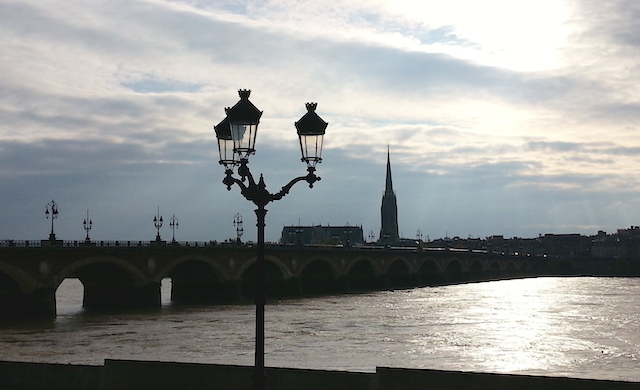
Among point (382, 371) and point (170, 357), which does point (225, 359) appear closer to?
point (170, 357)

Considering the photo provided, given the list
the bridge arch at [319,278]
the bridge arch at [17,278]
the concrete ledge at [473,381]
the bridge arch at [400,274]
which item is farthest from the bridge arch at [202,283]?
the concrete ledge at [473,381]

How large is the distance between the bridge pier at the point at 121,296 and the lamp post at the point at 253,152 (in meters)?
57.9

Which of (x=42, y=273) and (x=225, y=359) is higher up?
(x=42, y=273)

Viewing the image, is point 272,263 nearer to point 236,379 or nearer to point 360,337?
point 360,337

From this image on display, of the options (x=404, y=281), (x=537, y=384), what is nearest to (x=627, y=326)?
(x=537, y=384)

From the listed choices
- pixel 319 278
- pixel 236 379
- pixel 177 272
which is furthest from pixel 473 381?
pixel 319 278

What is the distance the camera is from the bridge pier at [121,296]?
229 ft

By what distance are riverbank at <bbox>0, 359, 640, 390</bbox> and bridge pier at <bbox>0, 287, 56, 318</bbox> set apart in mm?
40564

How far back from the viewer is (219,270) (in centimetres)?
7900

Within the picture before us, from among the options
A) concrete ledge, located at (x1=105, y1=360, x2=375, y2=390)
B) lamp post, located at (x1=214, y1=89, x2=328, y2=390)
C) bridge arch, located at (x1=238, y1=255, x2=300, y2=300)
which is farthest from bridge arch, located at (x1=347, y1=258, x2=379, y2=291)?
lamp post, located at (x1=214, y1=89, x2=328, y2=390)

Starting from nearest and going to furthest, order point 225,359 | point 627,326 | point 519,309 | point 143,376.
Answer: point 143,376, point 225,359, point 627,326, point 519,309

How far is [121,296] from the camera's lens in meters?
70.2

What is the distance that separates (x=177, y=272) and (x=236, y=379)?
2675 inches

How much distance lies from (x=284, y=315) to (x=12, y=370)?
148 feet
